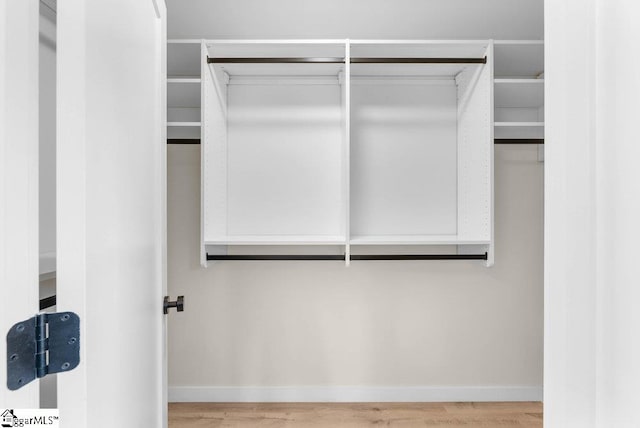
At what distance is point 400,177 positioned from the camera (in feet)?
7.25

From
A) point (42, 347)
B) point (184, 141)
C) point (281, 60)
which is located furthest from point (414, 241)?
point (42, 347)

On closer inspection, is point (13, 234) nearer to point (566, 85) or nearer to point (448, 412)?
point (566, 85)

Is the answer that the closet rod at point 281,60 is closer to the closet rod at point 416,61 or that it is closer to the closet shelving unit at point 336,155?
the closet rod at point 416,61

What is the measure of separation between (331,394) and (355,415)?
0.62 ft

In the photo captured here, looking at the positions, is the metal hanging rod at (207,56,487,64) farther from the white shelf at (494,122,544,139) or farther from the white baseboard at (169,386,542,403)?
the white baseboard at (169,386,542,403)

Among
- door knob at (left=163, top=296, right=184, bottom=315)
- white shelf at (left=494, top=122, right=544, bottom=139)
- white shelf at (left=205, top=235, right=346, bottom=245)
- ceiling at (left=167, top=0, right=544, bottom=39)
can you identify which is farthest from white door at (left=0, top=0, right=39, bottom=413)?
white shelf at (left=494, top=122, right=544, bottom=139)

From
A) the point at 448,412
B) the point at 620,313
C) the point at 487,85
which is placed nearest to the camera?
the point at 620,313

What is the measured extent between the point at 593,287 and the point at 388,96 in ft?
6.02

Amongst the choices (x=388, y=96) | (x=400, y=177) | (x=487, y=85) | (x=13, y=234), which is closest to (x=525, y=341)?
(x=400, y=177)

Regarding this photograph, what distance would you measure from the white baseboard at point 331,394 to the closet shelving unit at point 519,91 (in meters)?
1.33

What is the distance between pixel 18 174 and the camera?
0.52 m

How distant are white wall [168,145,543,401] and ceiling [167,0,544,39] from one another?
0.59 metres

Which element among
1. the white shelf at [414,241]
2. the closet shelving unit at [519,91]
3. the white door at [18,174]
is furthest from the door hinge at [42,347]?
the closet shelving unit at [519,91]

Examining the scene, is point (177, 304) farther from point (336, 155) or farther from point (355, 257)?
point (336, 155)
